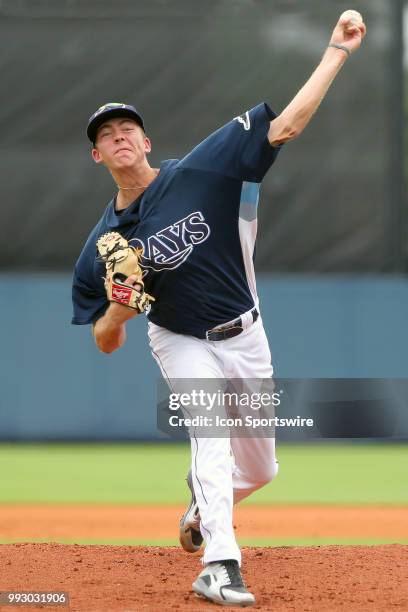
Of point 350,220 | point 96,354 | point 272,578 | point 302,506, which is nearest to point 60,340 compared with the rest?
point 96,354

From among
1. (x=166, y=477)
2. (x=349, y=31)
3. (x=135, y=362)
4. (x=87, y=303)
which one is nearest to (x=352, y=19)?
(x=349, y=31)

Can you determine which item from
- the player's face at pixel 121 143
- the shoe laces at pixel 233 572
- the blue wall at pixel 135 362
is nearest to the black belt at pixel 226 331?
the player's face at pixel 121 143

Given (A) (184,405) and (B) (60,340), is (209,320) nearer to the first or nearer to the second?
(A) (184,405)

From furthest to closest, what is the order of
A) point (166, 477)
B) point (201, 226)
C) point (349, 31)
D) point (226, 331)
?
point (166, 477), point (226, 331), point (201, 226), point (349, 31)

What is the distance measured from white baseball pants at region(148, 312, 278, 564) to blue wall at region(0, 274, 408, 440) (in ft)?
13.9

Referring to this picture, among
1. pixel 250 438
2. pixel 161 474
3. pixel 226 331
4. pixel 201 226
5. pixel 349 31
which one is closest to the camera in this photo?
pixel 349 31

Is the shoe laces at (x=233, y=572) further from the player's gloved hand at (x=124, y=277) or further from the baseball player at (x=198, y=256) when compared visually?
the player's gloved hand at (x=124, y=277)

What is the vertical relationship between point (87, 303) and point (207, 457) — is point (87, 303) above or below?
above

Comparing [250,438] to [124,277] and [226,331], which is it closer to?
[226,331]

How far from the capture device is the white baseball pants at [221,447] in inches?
125

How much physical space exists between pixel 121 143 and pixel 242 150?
40cm

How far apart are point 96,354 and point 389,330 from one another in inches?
89.5

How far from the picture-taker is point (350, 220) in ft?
27.0

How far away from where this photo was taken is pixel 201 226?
3340 millimetres
